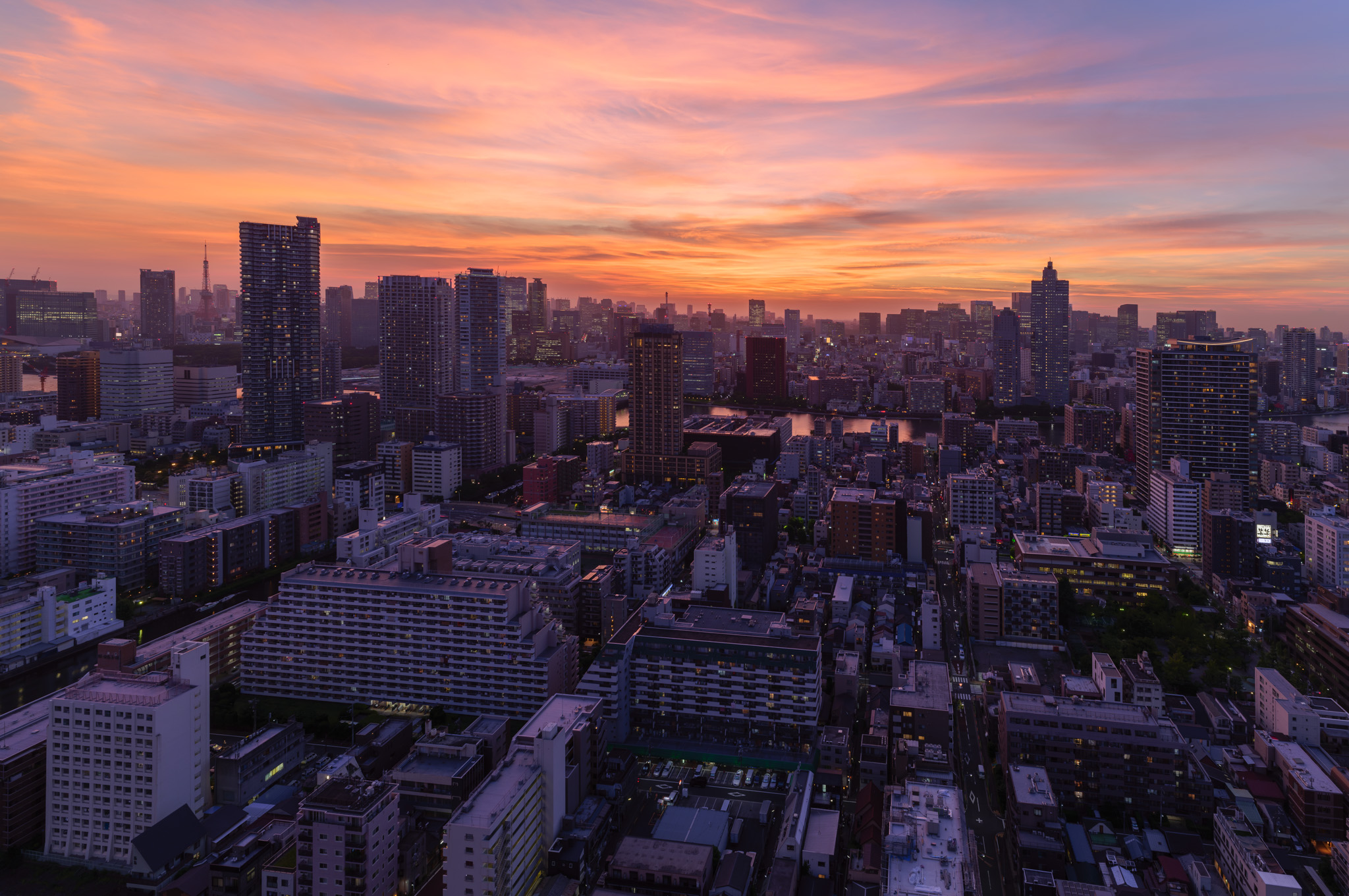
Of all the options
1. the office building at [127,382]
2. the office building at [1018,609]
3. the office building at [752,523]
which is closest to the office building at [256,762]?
the office building at [752,523]

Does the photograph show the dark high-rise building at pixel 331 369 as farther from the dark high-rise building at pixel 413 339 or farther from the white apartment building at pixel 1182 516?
the white apartment building at pixel 1182 516

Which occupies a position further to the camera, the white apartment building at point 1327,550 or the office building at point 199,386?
the office building at point 199,386

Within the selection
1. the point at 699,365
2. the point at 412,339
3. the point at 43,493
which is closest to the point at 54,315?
the point at 412,339

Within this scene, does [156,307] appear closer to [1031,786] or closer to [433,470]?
[433,470]

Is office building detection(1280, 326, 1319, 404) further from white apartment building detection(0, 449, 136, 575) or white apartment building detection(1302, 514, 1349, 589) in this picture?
white apartment building detection(0, 449, 136, 575)

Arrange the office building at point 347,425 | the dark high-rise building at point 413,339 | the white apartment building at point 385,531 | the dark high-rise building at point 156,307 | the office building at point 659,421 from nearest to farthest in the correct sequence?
the white apartment building at point 385,531 → the office building at point 659,421 → the office building at point 347,425 → the dark high-rise building at point 413,339 → the dark high-rise building at point 156,307

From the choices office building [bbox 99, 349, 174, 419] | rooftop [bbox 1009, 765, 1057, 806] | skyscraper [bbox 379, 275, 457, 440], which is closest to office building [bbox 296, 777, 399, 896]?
rooftop [bbox 1009, 765, 1057, 806]

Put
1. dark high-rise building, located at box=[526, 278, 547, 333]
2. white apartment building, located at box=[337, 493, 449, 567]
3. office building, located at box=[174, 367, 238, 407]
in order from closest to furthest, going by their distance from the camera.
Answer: white apartment building, located at box=[337, 493, 449, 567]
office building, located at box=[174, 367, 238, 407]
dark high-rise building, located at box=[526, 278, 547, 333]
